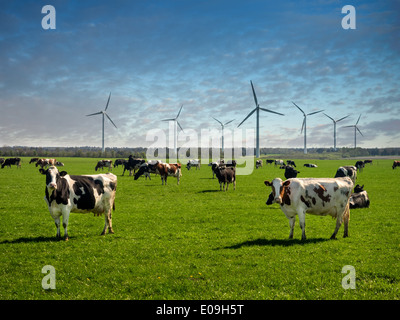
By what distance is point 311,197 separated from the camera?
11.2 meters

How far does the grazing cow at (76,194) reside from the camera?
10.8m

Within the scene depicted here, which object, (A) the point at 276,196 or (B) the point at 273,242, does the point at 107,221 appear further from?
(A) the point at 276,196

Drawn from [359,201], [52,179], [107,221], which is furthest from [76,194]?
[359,201]

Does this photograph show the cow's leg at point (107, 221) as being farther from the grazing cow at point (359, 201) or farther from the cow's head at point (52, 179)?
the grazing cow at point (359, 201)

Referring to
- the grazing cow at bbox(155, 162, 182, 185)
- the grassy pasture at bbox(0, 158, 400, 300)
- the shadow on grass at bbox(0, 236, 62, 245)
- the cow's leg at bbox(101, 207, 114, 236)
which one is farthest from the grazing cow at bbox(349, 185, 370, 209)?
the grazing cow at bbox(155, 162, 182, 185)

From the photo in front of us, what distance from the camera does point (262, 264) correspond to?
8.62 metres

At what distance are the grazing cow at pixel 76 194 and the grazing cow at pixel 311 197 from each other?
6.52m

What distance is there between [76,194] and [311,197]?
8677 mm

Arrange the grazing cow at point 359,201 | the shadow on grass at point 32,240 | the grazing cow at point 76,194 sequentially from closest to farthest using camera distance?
the grazing cow at point 76,194 → the shadow on grass at point 32,240 → the grazing cow at point 359,201

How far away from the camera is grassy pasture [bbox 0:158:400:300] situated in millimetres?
7121

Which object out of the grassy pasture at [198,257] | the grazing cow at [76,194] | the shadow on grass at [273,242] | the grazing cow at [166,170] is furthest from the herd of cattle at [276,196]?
the grazing cow at [166,170]

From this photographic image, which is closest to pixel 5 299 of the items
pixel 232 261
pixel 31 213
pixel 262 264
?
pixel 232 261

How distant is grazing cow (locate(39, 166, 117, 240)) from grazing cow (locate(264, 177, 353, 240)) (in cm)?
652
